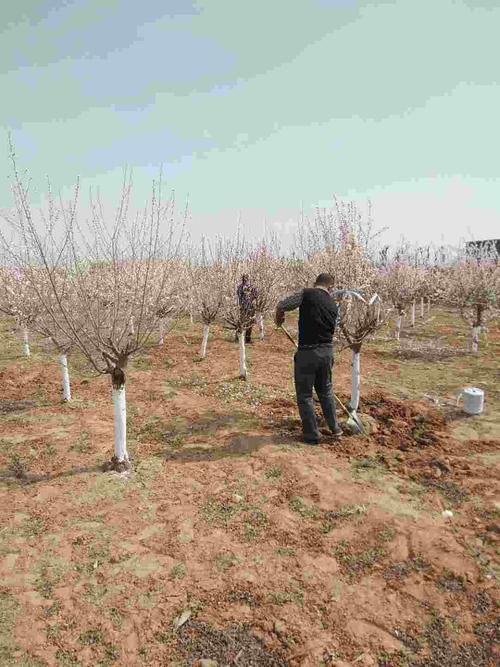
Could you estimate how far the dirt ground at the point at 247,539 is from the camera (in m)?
2.87

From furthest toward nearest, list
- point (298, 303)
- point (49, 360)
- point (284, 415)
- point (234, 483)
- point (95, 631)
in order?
point (49, 360), point (284, 415), point (298, 303), point (234, 483), point (95, 631)

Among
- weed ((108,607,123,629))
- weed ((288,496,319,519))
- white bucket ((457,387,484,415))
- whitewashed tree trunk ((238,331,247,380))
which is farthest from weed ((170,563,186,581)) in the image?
whitewashed tree trunk ((238,331,247,380))

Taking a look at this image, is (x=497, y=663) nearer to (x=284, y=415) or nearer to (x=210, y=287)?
(x=284, y=415)

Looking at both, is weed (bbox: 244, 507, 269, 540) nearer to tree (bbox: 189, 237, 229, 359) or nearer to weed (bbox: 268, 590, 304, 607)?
weed (bbox: 268, 590, 304, 607)

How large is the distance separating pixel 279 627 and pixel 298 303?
393 centimetres

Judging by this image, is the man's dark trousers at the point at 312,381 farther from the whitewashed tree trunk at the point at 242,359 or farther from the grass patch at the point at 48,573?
the whitewashed tree trunk at the point at 242,359

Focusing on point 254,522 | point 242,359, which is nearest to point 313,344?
point 254,522

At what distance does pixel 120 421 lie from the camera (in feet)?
16.8

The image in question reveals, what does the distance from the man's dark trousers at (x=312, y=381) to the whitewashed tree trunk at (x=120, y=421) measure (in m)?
2.46

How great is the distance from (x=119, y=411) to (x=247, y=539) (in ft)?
7.42

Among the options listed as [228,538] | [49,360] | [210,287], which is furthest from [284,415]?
[49,360]

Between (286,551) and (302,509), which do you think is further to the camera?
(302,509)

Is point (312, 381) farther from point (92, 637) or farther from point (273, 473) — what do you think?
point (92, 637)

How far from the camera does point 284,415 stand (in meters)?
7.22
